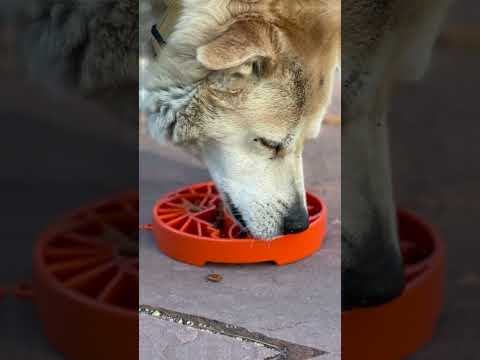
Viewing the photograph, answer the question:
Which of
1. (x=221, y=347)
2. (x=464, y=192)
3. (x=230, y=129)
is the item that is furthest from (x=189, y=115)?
(x=464, y=192)

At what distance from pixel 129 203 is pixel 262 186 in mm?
432

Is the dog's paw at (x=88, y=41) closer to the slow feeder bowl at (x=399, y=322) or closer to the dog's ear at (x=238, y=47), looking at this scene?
the dog's ear at (x=238, y=47)

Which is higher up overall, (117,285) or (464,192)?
(464,192)

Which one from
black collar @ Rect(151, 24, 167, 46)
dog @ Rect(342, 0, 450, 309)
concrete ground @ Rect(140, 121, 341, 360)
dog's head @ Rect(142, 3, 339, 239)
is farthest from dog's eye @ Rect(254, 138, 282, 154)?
concrete ground @ Rect(140, 121, 341, 360)

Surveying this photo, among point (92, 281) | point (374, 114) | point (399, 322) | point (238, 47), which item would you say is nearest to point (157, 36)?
point (238, 47)

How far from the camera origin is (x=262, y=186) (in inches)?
78.2

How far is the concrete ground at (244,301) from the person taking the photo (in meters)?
1.90

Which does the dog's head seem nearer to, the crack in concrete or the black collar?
the black collar

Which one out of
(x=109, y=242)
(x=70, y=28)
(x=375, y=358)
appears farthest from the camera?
(x=109, y=242)

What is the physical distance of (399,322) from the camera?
173 cm

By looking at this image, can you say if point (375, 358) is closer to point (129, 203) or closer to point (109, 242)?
point (129, 203)

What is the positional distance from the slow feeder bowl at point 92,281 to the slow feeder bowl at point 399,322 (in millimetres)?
584

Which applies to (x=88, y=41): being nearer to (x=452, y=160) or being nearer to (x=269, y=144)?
(x=269, y=144)

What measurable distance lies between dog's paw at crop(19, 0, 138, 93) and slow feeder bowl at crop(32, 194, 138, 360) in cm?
40
